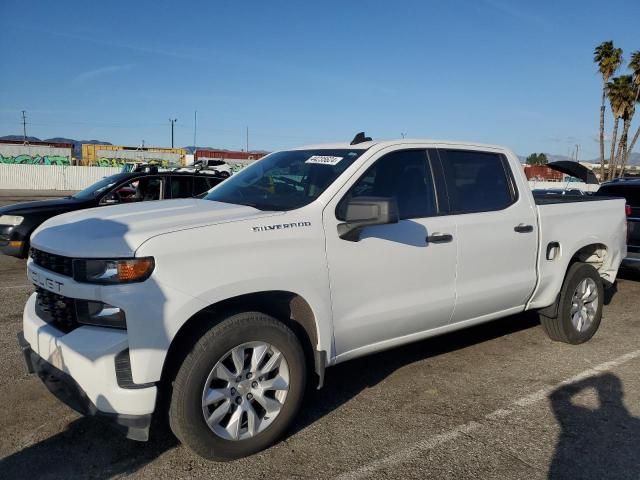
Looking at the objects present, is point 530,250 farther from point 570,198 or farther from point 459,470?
point 459,470

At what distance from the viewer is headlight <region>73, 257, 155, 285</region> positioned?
9.33 feet

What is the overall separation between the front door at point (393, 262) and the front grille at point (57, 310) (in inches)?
59.1

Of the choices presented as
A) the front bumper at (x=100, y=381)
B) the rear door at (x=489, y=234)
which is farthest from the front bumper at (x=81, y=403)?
the rear door at (x=489, y=234)

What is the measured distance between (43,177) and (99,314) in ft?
124

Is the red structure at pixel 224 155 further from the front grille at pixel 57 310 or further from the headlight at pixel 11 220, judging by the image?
the front grille at pixel 57 310

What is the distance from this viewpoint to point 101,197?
9109 millimetres

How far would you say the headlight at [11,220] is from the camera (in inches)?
326

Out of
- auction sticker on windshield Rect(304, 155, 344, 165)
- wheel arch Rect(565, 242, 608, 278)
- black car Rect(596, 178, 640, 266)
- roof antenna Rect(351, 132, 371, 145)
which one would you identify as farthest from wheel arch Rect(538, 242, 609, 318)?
auction sticker on windshield Rect(304, 155, 344, 165)

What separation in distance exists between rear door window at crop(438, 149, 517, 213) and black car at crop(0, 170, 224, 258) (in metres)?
4.84

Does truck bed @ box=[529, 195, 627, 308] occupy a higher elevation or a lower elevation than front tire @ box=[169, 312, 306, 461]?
higher

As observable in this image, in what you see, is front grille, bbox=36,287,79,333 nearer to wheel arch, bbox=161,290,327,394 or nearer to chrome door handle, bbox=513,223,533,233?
wheel arch, bbox=161,290,327,394

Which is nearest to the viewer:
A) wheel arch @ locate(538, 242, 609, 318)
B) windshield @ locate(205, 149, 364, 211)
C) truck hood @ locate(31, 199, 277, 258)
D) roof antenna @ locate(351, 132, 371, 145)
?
truck hood @ locate(31, 199, 277, 258)

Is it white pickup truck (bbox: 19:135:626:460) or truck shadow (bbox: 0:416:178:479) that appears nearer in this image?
white pickup truck (bbox: 19:135:626:460)

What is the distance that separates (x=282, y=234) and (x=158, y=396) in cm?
113
